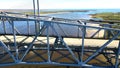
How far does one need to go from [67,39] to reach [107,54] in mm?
4208

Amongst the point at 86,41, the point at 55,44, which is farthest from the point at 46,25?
the point at 86,41

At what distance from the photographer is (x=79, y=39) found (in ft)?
78.7

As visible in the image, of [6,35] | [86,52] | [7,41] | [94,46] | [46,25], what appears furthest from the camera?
[6,35]

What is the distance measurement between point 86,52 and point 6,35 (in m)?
8.42

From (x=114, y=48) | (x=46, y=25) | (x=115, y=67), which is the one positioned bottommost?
(x=115, y=67)

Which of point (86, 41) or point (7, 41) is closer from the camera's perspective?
point (7, 41)

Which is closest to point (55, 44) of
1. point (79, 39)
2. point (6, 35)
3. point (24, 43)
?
point (24, 43)

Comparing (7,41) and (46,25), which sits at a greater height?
(46,25)

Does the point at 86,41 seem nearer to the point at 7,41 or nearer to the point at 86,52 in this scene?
the point at 86,52

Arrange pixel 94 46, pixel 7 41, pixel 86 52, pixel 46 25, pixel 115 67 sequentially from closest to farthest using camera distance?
pixel 46 25, pixel 115 67, pixel 94 46, pixel 7 41, pixel 86 52

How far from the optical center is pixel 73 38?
2398cm

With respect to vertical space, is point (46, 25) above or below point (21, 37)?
above

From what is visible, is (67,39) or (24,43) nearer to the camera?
(24,43)

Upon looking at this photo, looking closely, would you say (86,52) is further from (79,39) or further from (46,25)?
(46,25)
